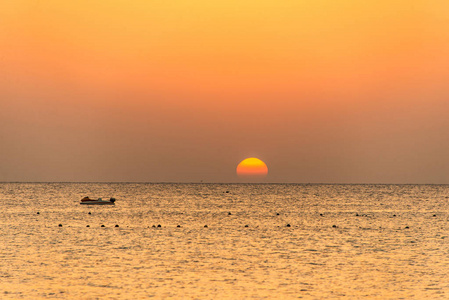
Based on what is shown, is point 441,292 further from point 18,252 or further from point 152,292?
point 18,252

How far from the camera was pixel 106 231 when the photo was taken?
231 ft

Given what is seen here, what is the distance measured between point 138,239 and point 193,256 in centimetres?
1490

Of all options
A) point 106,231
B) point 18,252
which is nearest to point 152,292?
point 18,252

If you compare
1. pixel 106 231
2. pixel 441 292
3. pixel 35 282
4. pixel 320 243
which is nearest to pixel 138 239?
pixel 106 231

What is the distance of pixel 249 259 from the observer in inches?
1820

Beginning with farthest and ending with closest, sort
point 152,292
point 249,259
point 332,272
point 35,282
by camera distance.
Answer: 1. point 249,259
2. point 332,272
3. point 35,282
4. point 152,292

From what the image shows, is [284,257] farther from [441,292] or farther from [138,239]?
[138,239]

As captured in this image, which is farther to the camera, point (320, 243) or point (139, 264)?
point (320, 243)

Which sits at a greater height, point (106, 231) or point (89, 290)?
point (106, 231)

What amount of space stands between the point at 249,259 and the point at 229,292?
12.9 metres

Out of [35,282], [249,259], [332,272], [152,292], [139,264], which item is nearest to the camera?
[152,292]

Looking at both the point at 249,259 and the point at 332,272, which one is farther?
the point at 249,259

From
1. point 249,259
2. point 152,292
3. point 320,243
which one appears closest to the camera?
point 152,292

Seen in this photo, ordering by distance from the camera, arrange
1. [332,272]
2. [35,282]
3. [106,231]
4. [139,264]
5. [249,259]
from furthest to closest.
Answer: [106,231] → [249,259] → [139,264] → [332,272] → [35,282]
